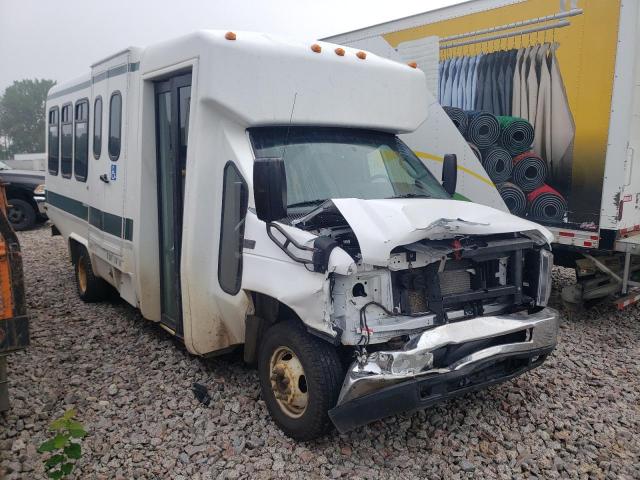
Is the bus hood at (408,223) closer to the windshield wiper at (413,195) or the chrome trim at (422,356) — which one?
the windshield wiper at (413,195)

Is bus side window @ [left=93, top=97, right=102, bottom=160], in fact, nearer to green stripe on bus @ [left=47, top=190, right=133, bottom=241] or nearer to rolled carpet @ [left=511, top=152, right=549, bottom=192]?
green stripe on bus @ [left=47, top=190, right=133, bottom=241]

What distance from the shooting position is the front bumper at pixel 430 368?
3.18m

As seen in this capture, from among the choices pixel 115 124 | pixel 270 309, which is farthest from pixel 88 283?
pixel 270 309

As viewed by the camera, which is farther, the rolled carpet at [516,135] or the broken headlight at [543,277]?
the rolled carpet at [516,135]

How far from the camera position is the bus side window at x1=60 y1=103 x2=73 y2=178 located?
7086 mm

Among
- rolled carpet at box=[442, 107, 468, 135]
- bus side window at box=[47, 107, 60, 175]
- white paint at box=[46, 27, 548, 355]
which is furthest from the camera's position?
bus side window at box=[47, 107, 60, 175]

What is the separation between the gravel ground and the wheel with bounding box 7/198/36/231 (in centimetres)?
884

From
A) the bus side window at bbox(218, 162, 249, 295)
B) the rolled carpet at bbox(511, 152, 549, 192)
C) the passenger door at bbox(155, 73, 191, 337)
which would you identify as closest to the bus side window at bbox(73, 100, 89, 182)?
the passenger door at bbox(155, 73, 191, 337)

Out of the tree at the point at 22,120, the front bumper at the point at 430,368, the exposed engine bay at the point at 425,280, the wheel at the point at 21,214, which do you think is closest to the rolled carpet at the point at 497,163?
the exposed engine bay at the point at 425,280

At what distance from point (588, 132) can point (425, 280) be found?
3.52m

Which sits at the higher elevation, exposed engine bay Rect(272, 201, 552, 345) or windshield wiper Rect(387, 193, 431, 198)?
windshield wiper Rect(387, 193, 431, 198)

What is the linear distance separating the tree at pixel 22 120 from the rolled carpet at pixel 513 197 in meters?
65.8

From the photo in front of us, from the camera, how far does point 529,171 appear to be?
6.42 meters

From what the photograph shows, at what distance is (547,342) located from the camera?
3768mm
